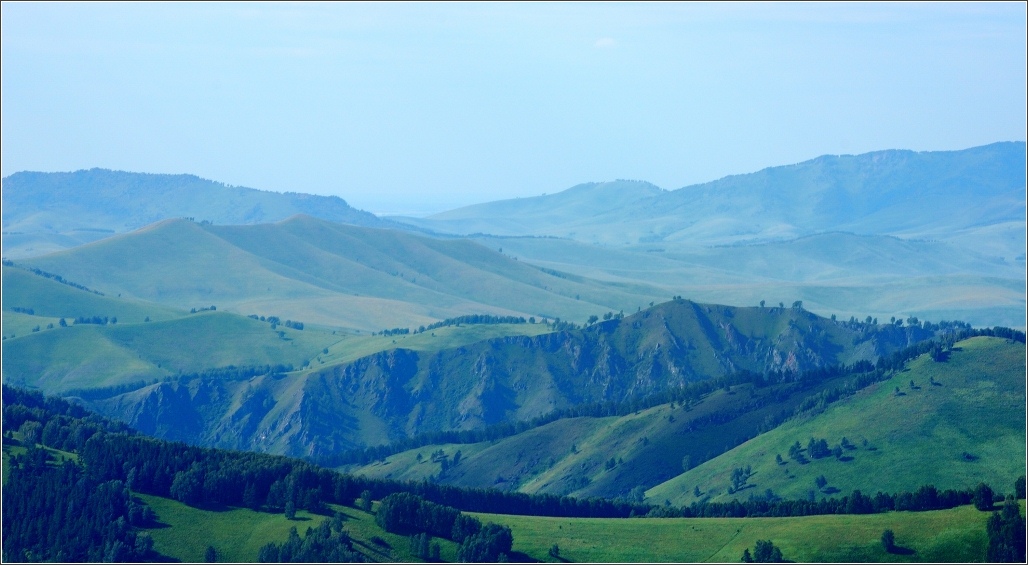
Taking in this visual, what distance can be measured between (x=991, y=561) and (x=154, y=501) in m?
108

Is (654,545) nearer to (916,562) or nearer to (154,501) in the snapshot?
(916,562)

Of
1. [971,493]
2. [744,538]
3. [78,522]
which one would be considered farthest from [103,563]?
[971,493]

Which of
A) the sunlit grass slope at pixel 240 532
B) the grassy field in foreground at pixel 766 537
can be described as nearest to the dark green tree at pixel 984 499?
the grassy field in foreground at pixel 766 537

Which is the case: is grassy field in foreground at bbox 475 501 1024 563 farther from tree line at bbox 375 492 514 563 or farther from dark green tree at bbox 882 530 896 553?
tree line at bbox 375 492 514 563

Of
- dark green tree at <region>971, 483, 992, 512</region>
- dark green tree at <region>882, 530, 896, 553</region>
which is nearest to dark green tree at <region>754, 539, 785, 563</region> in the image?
dark green tree at <region>882, 530, 896, 553</region>

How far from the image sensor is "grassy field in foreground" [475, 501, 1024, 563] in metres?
172

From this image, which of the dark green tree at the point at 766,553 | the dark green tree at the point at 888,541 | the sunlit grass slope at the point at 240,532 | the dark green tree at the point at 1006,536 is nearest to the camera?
the dark green tree at the point at 1006,536

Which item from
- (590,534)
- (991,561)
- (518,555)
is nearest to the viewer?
(991,561)

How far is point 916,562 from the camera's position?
170 m

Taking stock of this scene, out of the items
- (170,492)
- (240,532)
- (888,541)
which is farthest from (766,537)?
(170,492)

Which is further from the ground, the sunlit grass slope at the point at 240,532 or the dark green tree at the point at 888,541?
the dark green tree at the point at 888,541

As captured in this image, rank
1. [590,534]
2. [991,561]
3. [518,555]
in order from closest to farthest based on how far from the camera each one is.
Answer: [991,561]
[518,555]
[590,534]

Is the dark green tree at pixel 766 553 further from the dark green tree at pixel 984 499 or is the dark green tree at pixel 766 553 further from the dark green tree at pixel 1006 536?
the dark green tree at pixel 984 499

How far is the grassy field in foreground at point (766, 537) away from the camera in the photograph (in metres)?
172
